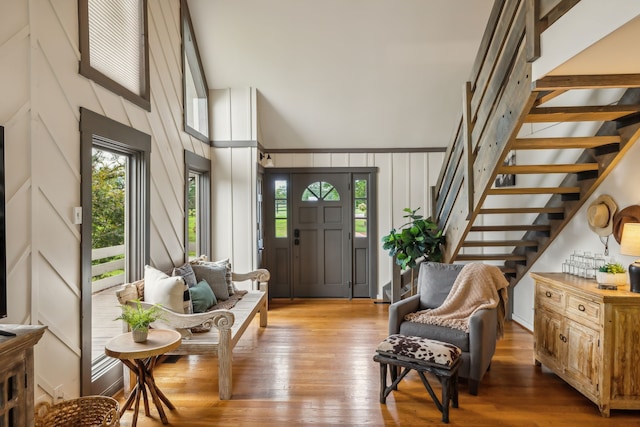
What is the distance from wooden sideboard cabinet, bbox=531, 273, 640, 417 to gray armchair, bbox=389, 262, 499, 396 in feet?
1.67

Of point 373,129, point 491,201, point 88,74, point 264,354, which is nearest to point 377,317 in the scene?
point 264,354

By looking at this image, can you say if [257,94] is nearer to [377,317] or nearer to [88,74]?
[88,74]

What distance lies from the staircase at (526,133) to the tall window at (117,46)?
8.88 feet

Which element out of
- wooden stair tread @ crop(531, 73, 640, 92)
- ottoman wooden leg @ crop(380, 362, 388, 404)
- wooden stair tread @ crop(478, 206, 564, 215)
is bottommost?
ottoman wooden leg @ crop(380, 362, 388, 404)

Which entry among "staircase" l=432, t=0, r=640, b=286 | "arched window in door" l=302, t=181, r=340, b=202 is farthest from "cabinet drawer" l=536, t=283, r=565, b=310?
"arched window in door" l=302, t=181, r=340, b=202

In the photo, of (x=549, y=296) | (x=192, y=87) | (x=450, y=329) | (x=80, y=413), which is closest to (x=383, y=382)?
(x=450, y=329)

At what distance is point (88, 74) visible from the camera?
8.30 ft

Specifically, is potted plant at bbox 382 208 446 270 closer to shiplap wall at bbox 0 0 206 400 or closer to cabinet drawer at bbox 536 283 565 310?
cabinet drawer at bbox 536 283 565 310

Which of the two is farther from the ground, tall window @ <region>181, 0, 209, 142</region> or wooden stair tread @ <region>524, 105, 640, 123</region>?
tall window @ <region>181, 0, 209, 142</region>

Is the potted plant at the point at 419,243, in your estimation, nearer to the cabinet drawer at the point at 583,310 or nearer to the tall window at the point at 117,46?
the cabinet drawer at the point at 583,310

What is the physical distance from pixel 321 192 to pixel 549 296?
132 inches

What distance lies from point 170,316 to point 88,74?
1745mm

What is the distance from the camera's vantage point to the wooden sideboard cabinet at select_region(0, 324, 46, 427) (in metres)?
1.45

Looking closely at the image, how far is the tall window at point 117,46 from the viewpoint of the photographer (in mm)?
2566
